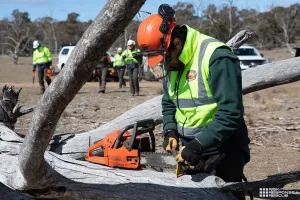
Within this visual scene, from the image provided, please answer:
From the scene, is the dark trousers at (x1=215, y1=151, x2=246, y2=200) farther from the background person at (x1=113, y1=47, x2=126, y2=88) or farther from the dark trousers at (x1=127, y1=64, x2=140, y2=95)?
the background person at (x1=113, y1=47, x2=126, y2=88)

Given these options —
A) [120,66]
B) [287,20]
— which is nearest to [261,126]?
[120,66]

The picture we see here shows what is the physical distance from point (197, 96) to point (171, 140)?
1.71ft

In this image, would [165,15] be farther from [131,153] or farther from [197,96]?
[131,153]

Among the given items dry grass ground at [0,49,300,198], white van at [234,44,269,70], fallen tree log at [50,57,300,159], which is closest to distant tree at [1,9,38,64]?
white van at [234,44,269,70]

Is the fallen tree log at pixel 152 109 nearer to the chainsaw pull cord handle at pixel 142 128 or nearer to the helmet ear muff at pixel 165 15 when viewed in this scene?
the chainsaw pull cord handle at pixel 142 128

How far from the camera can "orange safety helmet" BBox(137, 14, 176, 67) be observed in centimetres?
342

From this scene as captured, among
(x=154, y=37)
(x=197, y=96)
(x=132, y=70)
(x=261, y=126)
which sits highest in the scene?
(x=154, y=37)

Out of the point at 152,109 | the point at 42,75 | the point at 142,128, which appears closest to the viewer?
the point at 142,128

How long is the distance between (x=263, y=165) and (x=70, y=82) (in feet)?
17.1

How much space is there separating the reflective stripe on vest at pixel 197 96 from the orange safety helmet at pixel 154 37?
0.70 ft

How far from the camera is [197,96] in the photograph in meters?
3.41

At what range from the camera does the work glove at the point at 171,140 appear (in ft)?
12.3

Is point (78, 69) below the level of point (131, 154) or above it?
above

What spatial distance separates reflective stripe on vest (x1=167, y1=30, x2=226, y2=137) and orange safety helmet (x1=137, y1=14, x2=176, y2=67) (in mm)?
212
